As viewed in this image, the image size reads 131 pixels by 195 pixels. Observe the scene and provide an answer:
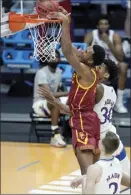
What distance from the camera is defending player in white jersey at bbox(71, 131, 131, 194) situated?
529 cm

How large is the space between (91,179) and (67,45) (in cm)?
125

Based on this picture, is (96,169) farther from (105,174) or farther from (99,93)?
(99,93)

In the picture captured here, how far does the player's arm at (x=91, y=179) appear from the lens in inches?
207

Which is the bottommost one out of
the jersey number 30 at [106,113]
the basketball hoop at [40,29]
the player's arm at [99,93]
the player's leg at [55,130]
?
the player's leg at [55,130]

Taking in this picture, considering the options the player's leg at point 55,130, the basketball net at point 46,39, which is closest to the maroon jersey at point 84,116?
the basketball net at point 46,39

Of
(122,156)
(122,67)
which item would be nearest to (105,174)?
(122,156)

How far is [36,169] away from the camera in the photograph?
8.79m

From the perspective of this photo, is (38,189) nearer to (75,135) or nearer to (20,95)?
(75,135)

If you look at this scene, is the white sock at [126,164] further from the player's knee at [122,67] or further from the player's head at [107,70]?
the player's knee at [122,67]

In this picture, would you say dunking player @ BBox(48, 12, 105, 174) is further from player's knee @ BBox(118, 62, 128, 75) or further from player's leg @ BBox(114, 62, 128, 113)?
player's knee @ BBox(118, 62, 128, 75)

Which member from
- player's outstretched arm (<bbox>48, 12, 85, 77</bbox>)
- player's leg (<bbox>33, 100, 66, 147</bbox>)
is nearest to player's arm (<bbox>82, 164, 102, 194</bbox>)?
player's outstretched arm (<bbox>48, 12, 85, 77</bbox>)

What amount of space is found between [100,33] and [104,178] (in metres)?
6.17

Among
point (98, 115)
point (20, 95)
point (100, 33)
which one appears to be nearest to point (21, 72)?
point (20, 95)

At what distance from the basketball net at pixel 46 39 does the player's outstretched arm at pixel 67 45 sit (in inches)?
12.0
